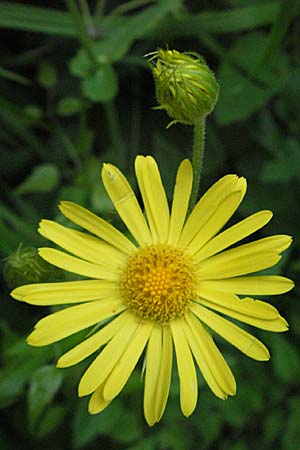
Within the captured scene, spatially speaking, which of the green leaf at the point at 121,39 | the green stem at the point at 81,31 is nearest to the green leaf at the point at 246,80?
the green leaf at the point at 121,39

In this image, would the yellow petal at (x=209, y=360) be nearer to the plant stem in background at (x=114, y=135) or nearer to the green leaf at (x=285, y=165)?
the green leaf at (x=285, y=165)

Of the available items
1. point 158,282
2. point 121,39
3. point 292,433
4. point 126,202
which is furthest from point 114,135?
point 292,433

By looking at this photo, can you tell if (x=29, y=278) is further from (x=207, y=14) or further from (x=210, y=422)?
(x=207, y=14)

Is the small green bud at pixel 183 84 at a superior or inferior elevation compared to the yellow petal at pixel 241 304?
superior

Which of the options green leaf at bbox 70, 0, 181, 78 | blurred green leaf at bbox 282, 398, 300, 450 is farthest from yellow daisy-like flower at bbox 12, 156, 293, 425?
green leaf at bbox 70, 0, 181, 78

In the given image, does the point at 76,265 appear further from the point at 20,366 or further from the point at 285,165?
the point at 285,165

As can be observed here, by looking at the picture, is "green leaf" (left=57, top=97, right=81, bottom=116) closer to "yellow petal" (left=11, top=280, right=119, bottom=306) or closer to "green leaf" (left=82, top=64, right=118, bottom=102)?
"green leaf" (left=82, top=64, right=118, bottom=102)
